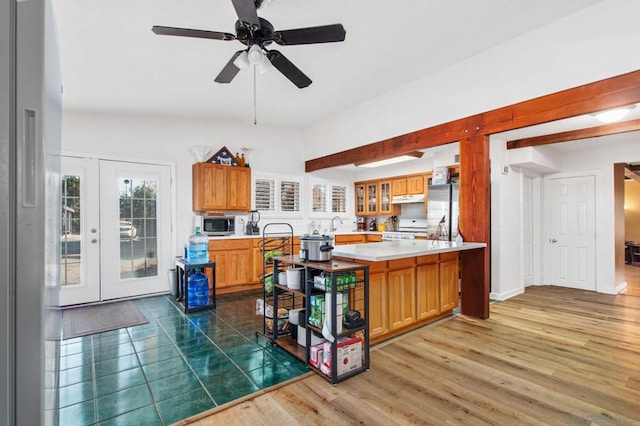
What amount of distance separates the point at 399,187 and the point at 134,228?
206 inches

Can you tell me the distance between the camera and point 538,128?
424 cm

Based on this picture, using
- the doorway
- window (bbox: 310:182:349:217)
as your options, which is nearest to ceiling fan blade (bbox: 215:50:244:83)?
the doorway

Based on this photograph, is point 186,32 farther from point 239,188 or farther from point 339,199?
point 339,199

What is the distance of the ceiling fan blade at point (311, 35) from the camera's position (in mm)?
2343

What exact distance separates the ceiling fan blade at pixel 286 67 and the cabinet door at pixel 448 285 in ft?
8.48

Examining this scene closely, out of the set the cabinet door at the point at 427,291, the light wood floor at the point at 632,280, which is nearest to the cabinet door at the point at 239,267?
the cabinet door at the point at 427,291

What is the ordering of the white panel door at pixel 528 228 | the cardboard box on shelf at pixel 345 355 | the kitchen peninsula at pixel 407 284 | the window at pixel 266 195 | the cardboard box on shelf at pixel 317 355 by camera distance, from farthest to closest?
the window at pixel 266 195 < the white panel door at pixel 528 228 < the kitchen peninsula at pixel 407 284 < the cardboard box on shelf at pixel 317 355 < the cardboard box on shelf at pixel 345 355

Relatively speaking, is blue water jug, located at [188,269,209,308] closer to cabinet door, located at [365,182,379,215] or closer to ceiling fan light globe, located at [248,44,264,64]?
ceiling fan light globe, located at [248,44,264,64]

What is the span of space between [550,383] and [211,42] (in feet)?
13.6

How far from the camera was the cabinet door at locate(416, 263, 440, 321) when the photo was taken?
3.46m

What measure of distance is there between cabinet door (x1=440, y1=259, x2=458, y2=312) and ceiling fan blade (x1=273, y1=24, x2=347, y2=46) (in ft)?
8.87

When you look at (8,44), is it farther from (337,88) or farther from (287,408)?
(337,88)

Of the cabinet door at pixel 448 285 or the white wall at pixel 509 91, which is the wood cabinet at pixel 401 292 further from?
the white wall at pixel 509 91

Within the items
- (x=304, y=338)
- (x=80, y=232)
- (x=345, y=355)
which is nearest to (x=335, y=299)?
(x=345, y=355)
